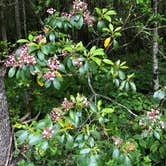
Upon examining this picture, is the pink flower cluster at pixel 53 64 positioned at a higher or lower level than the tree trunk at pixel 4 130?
higher

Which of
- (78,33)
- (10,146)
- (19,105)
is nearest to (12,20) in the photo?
(78,33)

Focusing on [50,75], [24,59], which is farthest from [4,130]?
[50,75]

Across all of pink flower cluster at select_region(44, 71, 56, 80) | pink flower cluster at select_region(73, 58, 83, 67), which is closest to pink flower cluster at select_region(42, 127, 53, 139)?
pink flower cluster at select_region(44, 71, 56, 80)

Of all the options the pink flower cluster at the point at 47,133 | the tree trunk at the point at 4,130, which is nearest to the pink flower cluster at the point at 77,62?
the pink flower cluster at the point at 47,133

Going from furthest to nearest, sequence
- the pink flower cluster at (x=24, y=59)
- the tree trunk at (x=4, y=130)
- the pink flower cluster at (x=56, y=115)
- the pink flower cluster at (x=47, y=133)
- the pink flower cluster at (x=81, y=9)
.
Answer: the tree trunk at (x=4, y=130)
the pink flower cluster at (x=81, y=9)
the pink flower cluster at (x=24, y=59)
the pink flower cluster at (x=56, y=115)
the pink flower cluster at (x=47, y=133)

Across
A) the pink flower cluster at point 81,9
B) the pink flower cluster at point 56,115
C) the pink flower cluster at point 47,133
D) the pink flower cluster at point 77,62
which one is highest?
the pink flower cluster at point 81,9

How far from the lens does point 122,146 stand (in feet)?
7.32

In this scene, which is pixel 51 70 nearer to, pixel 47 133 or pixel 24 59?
pixel 24 59

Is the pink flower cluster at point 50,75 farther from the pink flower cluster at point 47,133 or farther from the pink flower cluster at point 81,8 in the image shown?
the pink flower cluster at point 81,8

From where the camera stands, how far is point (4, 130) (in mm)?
3352

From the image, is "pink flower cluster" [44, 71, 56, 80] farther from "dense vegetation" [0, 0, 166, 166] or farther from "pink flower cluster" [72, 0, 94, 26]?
"pink flower cluster" [72, 0, 94, 26]

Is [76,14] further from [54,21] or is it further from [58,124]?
[58,124]

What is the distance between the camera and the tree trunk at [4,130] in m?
3.25

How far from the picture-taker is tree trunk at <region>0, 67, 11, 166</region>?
3254mm
